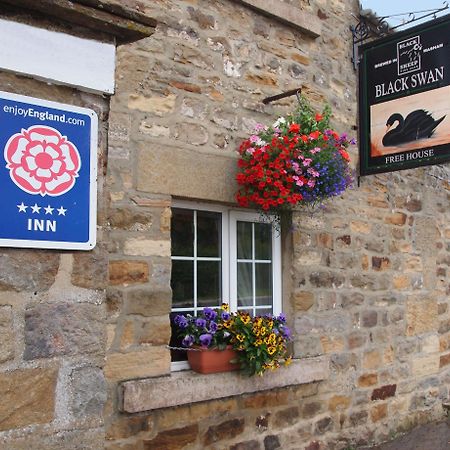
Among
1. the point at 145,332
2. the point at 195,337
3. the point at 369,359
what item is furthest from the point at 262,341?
the point at 369,359

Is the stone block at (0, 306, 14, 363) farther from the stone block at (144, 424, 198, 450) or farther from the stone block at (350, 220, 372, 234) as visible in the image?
the stone block at (350, 220, 372, 234)

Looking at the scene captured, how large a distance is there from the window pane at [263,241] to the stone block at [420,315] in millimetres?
1913

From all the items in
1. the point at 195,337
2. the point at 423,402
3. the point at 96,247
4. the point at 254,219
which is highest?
the point at 254,219

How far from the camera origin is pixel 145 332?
375cm

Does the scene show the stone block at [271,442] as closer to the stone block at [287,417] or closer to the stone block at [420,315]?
the stone block at [287,417]

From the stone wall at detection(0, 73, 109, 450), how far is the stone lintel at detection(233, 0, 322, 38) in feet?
8.92

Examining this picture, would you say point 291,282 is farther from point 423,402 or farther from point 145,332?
point 423,402

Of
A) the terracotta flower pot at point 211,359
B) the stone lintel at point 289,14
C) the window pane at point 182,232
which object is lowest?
the terracotta flower pot at point 211,359

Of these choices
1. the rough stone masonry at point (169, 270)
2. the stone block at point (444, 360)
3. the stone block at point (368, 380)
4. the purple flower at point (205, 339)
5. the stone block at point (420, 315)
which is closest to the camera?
the rough stone masonry at point (169, 270)

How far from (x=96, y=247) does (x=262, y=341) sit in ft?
7.08

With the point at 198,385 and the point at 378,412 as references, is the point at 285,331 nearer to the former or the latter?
the point at 198,385

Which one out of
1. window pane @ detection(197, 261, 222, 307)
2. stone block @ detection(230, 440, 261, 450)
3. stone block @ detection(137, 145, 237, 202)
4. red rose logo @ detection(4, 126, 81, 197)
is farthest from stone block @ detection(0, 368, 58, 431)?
stone block @ detection(230, 440, 261, 450)

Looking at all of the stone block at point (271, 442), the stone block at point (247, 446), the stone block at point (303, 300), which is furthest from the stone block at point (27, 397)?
the stone block at point (303, 300)

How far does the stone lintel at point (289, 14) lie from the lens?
4594 millimetres
